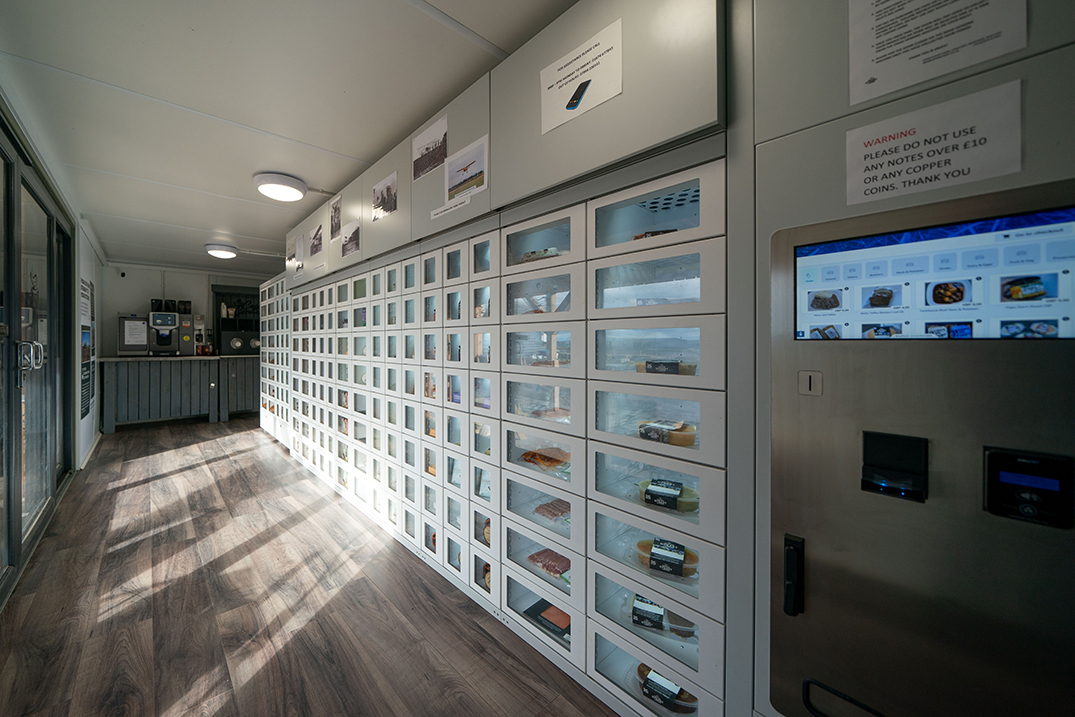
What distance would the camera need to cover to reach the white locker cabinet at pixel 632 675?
118 centimetres

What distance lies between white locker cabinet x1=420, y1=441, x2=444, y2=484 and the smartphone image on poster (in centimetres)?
162

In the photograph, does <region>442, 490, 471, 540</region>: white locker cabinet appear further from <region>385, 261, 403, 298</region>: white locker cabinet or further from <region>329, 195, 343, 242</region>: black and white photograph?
<region>329, 195, 343, 242</region>: black and white photograph

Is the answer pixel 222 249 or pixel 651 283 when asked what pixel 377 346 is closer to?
pixel 651 283

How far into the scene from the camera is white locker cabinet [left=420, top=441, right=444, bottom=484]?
2165 mm

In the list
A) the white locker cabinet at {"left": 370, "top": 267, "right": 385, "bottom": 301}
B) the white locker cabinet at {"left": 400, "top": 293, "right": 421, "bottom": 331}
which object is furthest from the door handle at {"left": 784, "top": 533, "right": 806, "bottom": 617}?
the white locker cabinet at {"left": 370, "top": 267, "right": 385, "bottom": 301}

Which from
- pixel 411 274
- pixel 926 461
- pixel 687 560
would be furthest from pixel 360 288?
pixel 926 461

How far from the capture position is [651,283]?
137 centimetres

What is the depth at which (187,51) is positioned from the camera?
172cm

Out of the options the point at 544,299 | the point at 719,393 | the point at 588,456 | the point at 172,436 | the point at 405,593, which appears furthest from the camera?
the point at 172,436

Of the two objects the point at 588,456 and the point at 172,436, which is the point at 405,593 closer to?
the point at 588,456

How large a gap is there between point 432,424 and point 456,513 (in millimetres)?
498

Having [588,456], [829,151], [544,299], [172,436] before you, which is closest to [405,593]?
[588,456]

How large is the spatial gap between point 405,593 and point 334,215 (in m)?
2.69

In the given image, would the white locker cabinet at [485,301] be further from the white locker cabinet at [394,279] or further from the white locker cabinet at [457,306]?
the white locker cabinet at [394,279]
